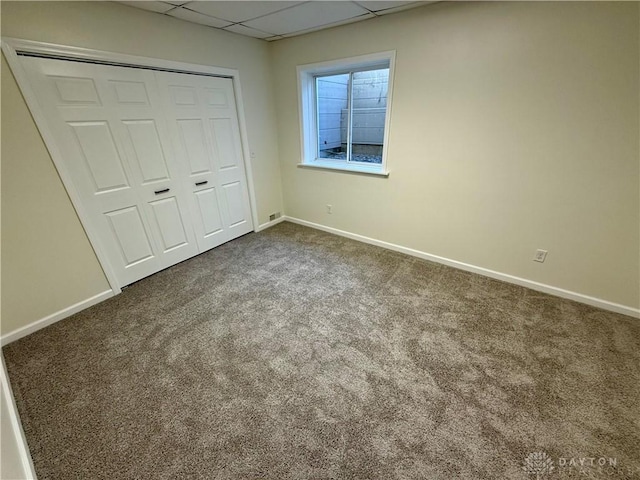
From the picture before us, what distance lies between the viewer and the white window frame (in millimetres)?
2609

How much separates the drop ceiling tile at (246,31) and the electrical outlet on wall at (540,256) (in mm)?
3484

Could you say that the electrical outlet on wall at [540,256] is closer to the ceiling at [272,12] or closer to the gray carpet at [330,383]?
the gray carpet at [330,383]

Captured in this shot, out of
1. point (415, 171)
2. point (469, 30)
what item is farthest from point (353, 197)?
point (469, 30)

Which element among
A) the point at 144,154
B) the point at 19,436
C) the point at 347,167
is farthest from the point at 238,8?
the point at 19,436

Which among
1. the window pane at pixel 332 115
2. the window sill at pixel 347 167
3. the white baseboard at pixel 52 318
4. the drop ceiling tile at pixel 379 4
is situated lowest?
the white baseboard at pixel 52 318

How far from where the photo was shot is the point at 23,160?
1.85m

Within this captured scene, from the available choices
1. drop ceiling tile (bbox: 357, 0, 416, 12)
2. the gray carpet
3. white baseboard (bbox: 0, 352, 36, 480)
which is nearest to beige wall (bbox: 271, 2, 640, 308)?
drop ceiling tile (bbox: 357, 0, 416, 12)

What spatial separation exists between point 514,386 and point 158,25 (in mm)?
3863

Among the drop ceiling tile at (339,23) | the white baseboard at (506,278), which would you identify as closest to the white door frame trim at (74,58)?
the drop ceiling tile at (339,23)

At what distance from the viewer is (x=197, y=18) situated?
94.4 inches

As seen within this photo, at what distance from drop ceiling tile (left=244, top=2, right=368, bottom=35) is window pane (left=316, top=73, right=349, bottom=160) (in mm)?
678

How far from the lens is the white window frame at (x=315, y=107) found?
2.61 m

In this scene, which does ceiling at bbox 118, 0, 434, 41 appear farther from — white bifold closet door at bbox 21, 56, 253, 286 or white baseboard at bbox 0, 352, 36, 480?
white baseboard at bbox 0, 352, 36, 480

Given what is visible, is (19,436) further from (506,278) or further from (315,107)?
(315,107)
